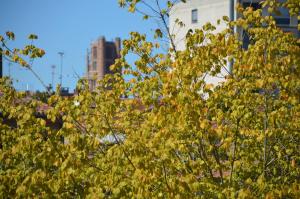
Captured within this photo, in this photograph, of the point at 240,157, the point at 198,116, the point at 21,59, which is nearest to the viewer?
the point at 198,116

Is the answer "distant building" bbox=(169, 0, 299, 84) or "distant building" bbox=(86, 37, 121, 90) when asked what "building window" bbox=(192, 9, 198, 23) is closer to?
"distant building" bbox=(169, 0, 299, 84)

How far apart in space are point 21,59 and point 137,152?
3.30 metres

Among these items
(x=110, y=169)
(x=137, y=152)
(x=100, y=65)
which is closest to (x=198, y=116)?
(x=137, y=152)

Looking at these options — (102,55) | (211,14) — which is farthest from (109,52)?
(211,14)

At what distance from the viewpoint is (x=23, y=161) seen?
8.38 m

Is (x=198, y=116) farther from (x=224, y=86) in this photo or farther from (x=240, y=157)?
(x=240, y=157)

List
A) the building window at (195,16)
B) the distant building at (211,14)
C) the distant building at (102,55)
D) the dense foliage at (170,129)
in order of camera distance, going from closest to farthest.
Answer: the dense foliage at (170,129) < the distant building at (211,14) < the building window at (195,16) < the distant building at (102,55)

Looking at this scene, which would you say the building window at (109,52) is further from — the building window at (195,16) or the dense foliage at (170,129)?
the dense foliage at (170,129)

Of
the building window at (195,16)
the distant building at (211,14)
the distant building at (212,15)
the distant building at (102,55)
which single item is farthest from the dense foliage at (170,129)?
the distant building at (102,55)

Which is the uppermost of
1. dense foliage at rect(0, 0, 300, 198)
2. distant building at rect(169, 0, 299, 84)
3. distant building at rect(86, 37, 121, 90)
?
distant building at rect(86, 37, 121, 90)

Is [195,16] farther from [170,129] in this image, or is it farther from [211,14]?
[170,129]

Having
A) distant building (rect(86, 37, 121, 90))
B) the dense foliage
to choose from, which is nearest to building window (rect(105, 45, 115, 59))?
distant building (rect(86, 37, 121, 90))

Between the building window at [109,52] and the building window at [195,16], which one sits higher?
the building window at [109,52]

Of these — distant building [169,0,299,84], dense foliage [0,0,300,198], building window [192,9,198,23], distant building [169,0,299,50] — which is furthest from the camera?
→ building window [192,9,198,23]
